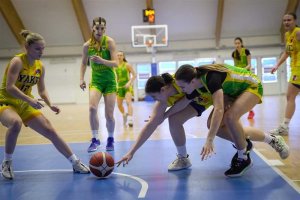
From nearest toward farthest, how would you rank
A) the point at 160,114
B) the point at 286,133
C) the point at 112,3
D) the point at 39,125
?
the point at 160,114 → the point at 39,125 → the point at 286,133 → the point at 112,3

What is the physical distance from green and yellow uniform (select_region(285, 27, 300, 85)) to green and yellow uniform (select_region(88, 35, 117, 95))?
329 centimetres

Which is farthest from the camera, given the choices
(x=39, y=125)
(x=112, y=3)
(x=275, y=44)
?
(x=275, y=44)

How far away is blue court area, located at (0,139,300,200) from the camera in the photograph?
335 cm

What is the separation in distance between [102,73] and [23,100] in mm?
1984

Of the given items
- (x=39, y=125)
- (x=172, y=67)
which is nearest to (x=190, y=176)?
(x=39, y=125)

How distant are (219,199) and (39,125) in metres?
2.30

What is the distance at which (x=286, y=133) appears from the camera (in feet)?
21.1

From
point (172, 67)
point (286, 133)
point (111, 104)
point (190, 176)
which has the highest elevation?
point (111, 104)

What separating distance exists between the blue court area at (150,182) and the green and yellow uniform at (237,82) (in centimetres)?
→ 92

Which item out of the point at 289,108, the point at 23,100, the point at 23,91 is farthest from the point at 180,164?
the point at 289,108

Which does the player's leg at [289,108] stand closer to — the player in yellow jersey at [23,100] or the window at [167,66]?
the player in yellow jersey at [23,100]

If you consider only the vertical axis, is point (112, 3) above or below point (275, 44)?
above

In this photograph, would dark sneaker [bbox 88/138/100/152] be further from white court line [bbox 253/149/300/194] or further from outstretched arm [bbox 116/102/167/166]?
white court line [bbox 253/149/300/194]

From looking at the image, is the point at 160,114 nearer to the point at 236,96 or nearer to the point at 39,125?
the point at 236,96
